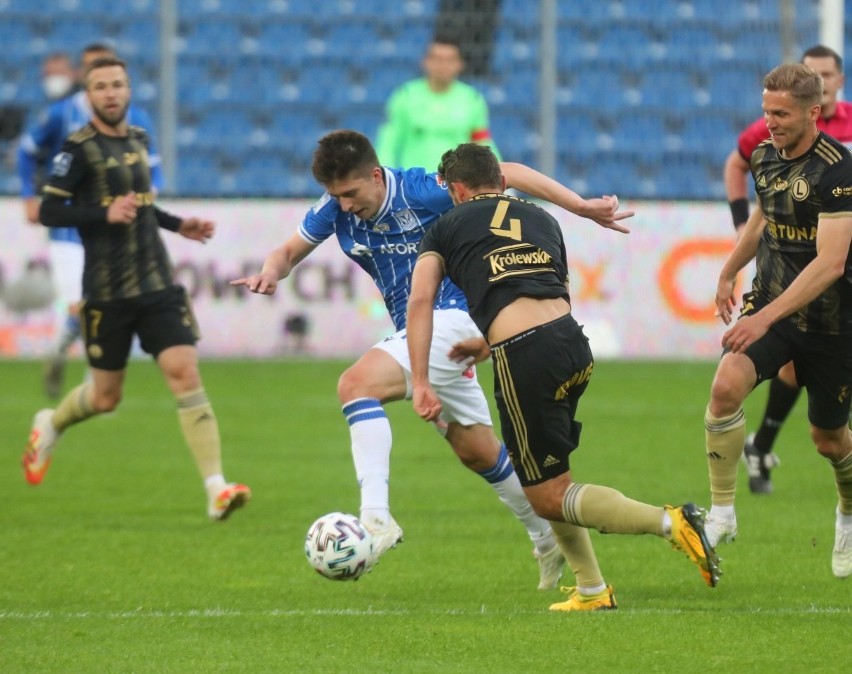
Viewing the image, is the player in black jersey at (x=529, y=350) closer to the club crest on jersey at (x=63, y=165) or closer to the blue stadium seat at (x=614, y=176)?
the club crest on jersey at (x=63, y=165)

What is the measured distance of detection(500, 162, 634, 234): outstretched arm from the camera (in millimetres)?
5914

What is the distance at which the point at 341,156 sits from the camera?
6113 mm

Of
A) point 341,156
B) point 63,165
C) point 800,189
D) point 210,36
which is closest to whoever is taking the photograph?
point 800,189

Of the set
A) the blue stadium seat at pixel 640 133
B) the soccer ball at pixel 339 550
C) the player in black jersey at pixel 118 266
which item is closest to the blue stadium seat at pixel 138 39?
the blue stadium seat at pixel 640 133

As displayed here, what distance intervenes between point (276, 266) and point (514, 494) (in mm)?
1331

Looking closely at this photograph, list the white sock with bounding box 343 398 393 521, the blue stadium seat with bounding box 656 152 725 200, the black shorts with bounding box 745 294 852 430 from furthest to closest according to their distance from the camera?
the blue stadium seat with bounding box 656 152 725 200 < the black shorts with bounding box 745 294 852 430 < the white sock with bounding box 343 398 393 521

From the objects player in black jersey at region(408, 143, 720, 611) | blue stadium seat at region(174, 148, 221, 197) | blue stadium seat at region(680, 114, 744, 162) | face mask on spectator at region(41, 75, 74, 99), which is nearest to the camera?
player in black jersey at region(408, 143, 720, 611)

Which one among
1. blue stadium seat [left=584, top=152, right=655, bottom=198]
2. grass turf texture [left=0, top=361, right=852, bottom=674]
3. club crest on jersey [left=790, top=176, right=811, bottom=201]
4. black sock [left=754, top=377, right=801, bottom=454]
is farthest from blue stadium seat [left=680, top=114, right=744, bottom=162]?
club crest on jersey [left=790, top=176, right=811, bottom=201]

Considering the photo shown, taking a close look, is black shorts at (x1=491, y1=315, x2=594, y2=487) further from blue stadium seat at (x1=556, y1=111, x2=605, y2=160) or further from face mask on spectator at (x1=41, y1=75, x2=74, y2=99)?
blue stadium seat at (x1=556, y1=111, x2=605, y2=160)

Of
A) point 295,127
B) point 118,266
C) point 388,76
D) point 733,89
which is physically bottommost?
point 295,127

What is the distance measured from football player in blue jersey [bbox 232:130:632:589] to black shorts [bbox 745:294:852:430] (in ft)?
2.44

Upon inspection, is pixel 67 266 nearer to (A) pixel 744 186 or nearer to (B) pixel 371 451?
(A) pixel 744 186

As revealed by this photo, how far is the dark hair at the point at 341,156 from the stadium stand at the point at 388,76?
11118 millimetres

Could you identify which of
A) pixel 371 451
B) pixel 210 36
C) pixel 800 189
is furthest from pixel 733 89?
pixel 371 451
